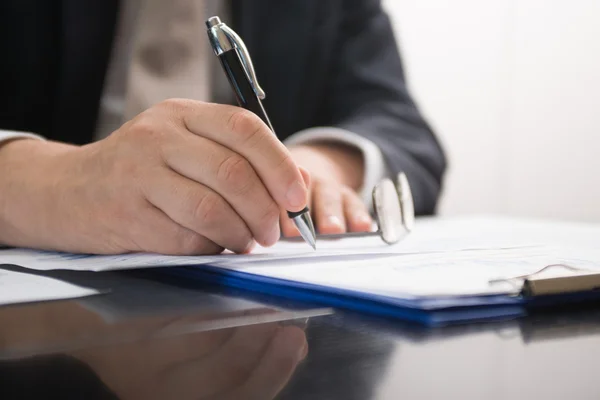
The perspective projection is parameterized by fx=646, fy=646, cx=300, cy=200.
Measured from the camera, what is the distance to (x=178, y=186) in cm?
39

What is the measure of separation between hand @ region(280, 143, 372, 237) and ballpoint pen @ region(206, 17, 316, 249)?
0.14m

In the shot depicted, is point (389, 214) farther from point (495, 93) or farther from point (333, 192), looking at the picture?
point (495, 93)

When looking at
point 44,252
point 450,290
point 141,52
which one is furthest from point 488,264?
point 141,52

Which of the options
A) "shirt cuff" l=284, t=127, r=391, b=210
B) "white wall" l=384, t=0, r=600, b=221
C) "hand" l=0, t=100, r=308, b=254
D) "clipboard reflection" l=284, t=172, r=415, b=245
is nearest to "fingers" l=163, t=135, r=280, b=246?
"hand" l=0, t=100, r=308, b=254

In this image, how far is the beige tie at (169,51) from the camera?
85 centimetres

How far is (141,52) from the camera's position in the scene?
854mm

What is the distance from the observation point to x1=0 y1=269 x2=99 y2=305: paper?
31 centimetres

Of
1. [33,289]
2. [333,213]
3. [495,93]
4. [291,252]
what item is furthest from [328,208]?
[495,93]

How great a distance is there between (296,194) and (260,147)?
3 centimetres

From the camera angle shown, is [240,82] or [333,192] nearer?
[240,82]

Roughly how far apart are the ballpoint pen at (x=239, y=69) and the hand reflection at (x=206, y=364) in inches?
6.0

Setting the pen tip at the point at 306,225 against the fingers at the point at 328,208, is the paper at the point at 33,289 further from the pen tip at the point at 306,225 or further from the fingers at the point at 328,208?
the fingers at the point at 328,208

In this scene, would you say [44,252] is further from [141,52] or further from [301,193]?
[141,52]

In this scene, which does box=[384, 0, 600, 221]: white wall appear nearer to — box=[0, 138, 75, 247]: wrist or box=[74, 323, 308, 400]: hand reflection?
box=[0, 138, 75, 247]: wrist
